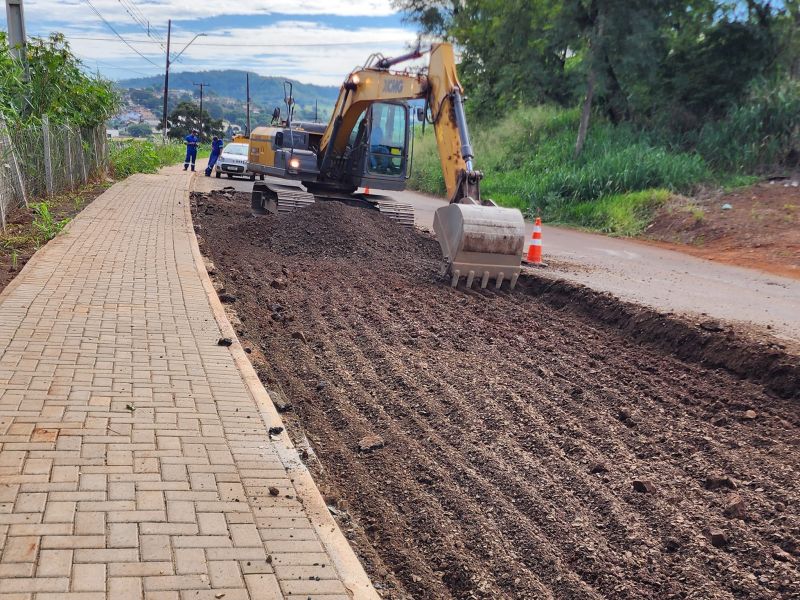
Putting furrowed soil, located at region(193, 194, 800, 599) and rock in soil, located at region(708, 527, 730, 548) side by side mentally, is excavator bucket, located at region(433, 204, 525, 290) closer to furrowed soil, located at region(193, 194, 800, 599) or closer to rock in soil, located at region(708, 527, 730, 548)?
furrowed soil, located at region(193, 194, 800, 599)

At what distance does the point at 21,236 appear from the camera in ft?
36.4

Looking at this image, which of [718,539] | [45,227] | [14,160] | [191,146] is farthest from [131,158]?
[718,539]

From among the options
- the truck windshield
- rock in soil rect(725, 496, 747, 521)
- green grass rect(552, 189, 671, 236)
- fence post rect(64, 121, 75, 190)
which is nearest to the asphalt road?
green grass rect(552, 189, 671, 236)

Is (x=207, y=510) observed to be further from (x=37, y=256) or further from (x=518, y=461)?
(x=37, y=256)

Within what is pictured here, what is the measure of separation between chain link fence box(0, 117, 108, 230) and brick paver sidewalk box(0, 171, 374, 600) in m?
5.74

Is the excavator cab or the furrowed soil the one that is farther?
the excavator cab

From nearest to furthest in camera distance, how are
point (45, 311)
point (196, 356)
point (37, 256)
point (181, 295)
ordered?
point (196, 356)
point (45, 311)
point (181, 295)
point (37, 256)

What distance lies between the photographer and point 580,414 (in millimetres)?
5812

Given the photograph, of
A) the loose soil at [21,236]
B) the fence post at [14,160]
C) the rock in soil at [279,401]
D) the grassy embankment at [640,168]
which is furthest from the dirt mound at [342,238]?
the grassy embankment at [640,168]

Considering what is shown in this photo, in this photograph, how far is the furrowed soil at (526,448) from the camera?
390cm

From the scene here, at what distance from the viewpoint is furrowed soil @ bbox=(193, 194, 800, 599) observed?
3.90m

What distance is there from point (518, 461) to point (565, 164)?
→ 22188 millimetres

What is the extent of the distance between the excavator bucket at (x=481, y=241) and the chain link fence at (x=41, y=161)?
656 cm

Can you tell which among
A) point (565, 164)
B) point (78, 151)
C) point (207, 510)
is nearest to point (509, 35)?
point (565, 164)
